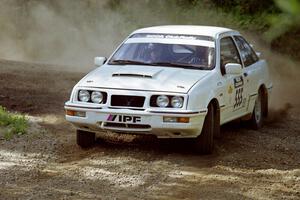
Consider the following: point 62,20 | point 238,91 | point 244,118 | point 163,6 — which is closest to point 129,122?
point 238,91

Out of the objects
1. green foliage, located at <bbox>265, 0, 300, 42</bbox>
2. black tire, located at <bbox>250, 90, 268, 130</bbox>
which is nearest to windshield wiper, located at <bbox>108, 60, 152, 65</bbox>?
black tire, located at <bbox>250, 90, 268, 130</bbox>

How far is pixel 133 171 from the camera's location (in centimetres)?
630

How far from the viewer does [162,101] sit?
6.67 metres

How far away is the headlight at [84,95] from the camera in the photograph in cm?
697

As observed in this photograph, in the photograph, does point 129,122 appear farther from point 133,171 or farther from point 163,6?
point 163,6

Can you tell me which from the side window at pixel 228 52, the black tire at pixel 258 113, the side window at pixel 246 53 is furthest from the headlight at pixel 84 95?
the black tire at pixel 258 113

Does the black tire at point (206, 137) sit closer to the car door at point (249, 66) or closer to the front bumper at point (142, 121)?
the front bumper at point (142, 121)

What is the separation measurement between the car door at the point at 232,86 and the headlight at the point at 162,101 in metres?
1.11

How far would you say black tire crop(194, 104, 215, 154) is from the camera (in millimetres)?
6910

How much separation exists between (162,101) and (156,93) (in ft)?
0.36

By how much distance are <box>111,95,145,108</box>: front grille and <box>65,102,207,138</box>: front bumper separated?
11 centimetres

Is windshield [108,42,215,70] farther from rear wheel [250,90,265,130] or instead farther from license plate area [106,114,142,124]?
rear wheel [250,90,265,130]

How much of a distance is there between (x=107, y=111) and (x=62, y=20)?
1655 centimetres

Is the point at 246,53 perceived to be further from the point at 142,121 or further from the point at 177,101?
the point at 142,121
